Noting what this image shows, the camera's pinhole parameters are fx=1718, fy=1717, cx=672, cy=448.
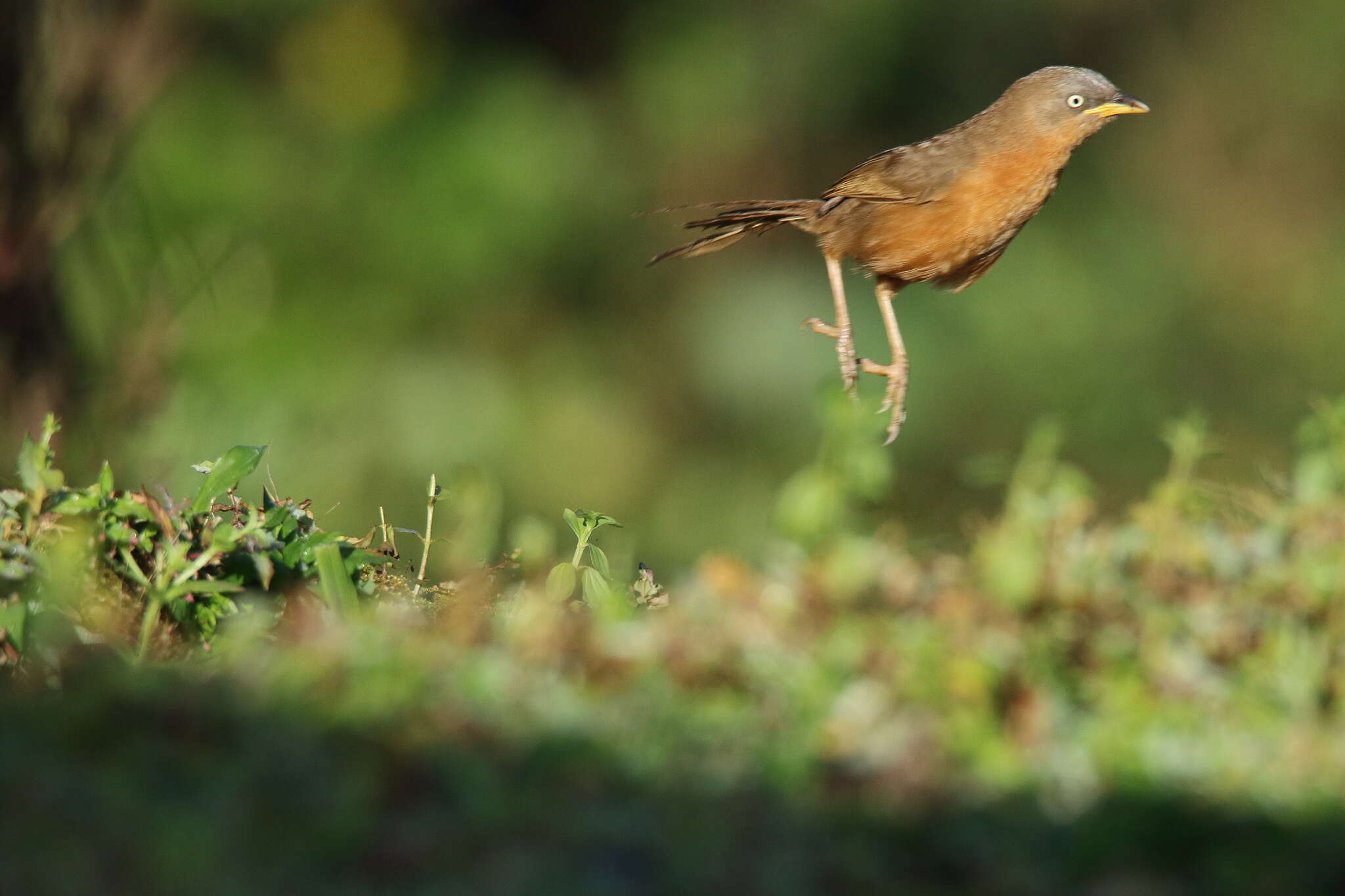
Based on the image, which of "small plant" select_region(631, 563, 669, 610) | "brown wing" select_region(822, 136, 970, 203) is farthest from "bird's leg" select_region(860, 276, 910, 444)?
"small plant" select_region(631, 563, 669, 610)

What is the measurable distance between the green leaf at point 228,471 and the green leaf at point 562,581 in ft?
2.36

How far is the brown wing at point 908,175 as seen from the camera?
5348mm

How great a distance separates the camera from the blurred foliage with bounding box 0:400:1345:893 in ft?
8.51

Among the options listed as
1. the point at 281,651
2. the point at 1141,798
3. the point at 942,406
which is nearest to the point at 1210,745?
the point at 1141,798

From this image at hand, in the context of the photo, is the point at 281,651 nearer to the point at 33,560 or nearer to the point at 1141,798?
the point at 33,560

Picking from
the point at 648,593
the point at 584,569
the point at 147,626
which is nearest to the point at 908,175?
the point at 648,593

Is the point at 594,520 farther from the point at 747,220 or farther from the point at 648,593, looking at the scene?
the point at 747,220

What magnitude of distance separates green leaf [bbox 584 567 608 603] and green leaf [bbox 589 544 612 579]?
0.29 feet

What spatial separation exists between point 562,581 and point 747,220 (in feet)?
6.54

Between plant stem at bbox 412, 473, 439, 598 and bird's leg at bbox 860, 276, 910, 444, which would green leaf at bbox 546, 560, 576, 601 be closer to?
plant stem at bbox 412, 473, 439, 598

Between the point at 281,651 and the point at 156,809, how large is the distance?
55cm

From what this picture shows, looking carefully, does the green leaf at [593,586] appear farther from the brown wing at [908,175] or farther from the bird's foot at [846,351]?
the brown wing at [908,175]

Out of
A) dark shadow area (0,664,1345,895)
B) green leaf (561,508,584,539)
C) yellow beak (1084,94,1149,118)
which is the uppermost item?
yellow beak (1084,94,1149,118)

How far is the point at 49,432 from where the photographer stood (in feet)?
11.6
